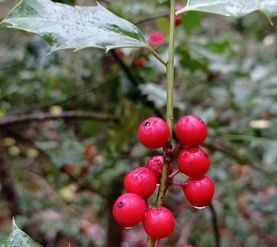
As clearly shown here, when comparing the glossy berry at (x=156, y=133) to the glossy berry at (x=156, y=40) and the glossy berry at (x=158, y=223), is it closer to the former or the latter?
the glossy berry at (x=158, y=223)

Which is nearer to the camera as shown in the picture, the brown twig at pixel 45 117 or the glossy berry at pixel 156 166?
the glossy berry at pixel 156 166

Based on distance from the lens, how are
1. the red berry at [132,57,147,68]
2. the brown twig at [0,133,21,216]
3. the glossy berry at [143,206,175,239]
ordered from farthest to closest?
the brown twig at [0,133,21,216], the red berry at [132,57,147,68], the glossy berry at [143,206,175,239]

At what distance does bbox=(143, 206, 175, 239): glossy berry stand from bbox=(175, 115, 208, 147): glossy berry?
0.09m

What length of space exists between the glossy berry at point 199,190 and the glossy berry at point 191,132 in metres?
0.05

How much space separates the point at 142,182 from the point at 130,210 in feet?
0.12

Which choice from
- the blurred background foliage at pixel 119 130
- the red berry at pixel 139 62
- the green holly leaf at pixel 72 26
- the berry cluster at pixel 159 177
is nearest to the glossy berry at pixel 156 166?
the berry cluster at pixel 159 177

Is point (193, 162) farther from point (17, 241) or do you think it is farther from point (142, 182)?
point (17, 241)

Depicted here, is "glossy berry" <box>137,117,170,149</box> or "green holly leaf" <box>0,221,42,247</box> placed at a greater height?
"glossy berry" <box>137,117,170,149</box>

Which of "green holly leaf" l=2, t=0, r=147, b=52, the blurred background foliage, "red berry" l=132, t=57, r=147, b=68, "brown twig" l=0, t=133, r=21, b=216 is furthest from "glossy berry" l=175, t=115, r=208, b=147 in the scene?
"brown twig" l=0, t=133, r=21, b=216

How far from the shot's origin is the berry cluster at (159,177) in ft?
1.87

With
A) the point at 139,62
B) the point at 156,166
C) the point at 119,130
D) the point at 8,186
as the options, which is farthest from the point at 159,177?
the point at 8,186

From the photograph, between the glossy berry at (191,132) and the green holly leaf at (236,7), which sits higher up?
the green holly leaf at (236,7)

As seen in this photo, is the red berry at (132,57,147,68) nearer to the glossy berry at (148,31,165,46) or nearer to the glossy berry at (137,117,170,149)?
the glossy berry at (148,31,165,46)

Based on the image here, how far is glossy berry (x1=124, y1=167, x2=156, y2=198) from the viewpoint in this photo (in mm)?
588
